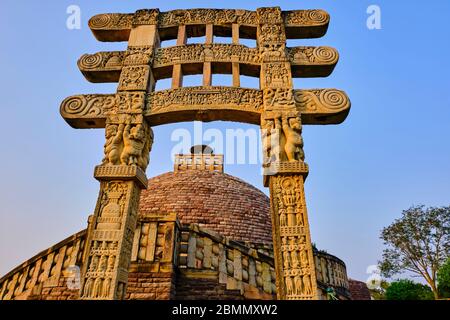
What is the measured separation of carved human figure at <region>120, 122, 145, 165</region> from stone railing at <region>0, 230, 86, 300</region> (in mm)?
3451

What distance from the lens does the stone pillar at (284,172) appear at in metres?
3.97

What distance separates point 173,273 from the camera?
6039 millimetres

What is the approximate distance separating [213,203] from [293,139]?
985 cm

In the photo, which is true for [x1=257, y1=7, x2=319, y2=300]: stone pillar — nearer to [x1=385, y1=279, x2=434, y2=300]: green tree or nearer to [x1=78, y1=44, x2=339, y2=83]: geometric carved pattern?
[x1=78, y1=44, x2=339, y2=83]: geometric carved pattern

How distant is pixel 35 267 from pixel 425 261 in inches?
Answer: 733

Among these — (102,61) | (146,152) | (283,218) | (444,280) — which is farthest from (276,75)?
(444,280)

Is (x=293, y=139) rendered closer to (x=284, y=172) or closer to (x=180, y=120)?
(x=284, y=172)

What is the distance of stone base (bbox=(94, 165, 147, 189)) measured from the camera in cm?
463

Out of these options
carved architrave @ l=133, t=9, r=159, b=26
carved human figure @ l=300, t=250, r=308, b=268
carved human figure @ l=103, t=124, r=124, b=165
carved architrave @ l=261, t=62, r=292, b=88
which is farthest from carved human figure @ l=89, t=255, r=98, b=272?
carved architrave @ l=133, t=9, r=159, b=26

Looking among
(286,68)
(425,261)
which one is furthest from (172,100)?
(425,261)

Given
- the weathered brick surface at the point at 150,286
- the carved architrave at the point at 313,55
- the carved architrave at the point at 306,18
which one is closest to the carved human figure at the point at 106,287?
the weathered brick surface at the point at 150,286

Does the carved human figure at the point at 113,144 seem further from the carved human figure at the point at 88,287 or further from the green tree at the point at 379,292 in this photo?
the green tree at the point at 379,292
